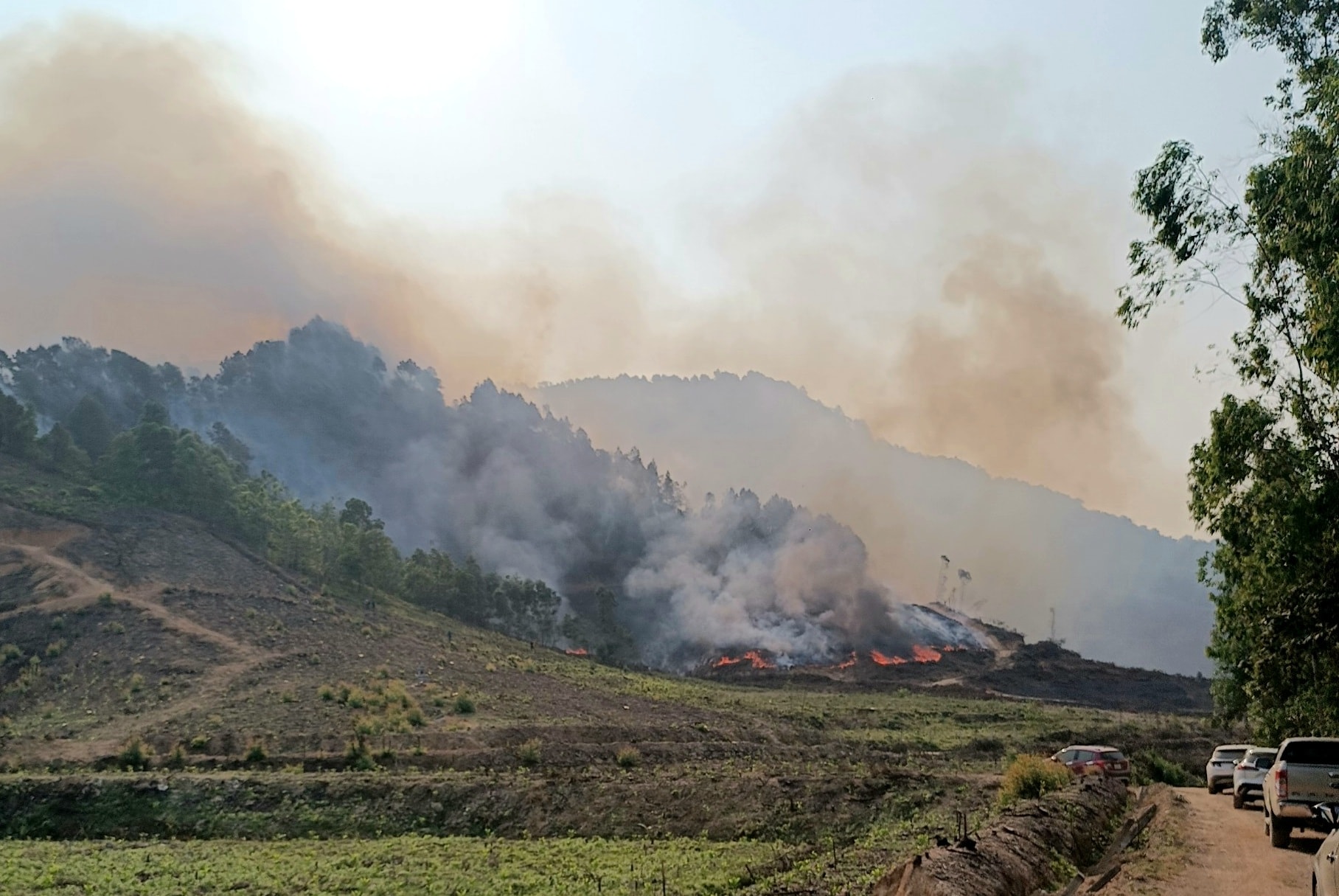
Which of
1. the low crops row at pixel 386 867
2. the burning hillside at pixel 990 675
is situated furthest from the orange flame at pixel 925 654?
the low crops row at pixel 386 867

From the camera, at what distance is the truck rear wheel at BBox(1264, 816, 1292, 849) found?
70.5 ft

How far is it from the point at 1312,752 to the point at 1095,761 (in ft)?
56.8

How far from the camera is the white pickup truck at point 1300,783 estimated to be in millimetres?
20203

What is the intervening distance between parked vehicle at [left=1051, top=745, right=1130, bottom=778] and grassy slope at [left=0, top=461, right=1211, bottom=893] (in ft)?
10.9

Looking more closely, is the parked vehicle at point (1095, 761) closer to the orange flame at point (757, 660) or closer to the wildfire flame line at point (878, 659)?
the wildfire flame line at point (878, 659)

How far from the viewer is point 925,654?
582 ft

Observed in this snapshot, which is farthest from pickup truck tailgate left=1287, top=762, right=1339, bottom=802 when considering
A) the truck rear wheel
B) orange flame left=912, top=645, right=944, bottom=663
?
orange flame left=912, top=645, right=944, bottom=663

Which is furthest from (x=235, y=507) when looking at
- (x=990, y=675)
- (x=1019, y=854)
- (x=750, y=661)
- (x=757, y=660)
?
(x=1019, y=854)

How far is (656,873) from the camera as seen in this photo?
26.3 meters

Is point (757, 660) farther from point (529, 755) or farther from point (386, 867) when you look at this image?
point (386, 867)

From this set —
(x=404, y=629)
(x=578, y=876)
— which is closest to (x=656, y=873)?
(x=578, y=876)

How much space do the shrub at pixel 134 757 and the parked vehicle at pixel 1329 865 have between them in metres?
48.9

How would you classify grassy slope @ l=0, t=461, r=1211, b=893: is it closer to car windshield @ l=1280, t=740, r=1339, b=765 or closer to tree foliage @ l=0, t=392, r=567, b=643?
tree foliage @ l=0, t=392, r=567, b=643

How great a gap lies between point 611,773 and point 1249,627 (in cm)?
2703
